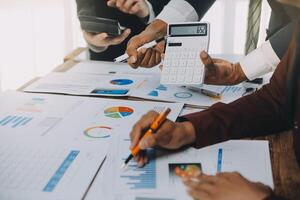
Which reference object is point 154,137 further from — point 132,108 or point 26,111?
point 26,111

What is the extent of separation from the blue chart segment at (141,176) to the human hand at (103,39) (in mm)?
695

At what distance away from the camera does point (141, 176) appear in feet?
2.37

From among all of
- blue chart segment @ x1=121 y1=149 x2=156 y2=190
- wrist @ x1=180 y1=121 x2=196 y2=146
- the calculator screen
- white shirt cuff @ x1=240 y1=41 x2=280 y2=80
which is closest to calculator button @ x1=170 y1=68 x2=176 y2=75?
the calculator screen

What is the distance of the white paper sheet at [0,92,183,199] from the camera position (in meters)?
0.70

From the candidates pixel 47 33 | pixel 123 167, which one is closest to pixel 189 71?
pixel 123 167

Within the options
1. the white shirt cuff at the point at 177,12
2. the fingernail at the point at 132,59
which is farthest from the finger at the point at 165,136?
the white shirt cuff at the point at 177,12

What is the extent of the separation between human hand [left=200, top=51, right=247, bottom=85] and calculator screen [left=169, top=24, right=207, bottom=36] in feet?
0.27

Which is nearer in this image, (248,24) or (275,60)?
(275,60)

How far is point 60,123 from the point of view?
3.10 ft

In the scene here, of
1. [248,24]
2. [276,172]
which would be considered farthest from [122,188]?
[248,24]

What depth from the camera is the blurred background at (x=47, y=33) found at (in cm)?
147

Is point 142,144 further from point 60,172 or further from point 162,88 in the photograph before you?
point 162,88

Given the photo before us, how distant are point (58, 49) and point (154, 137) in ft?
3.03

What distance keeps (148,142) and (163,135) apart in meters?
0.04
